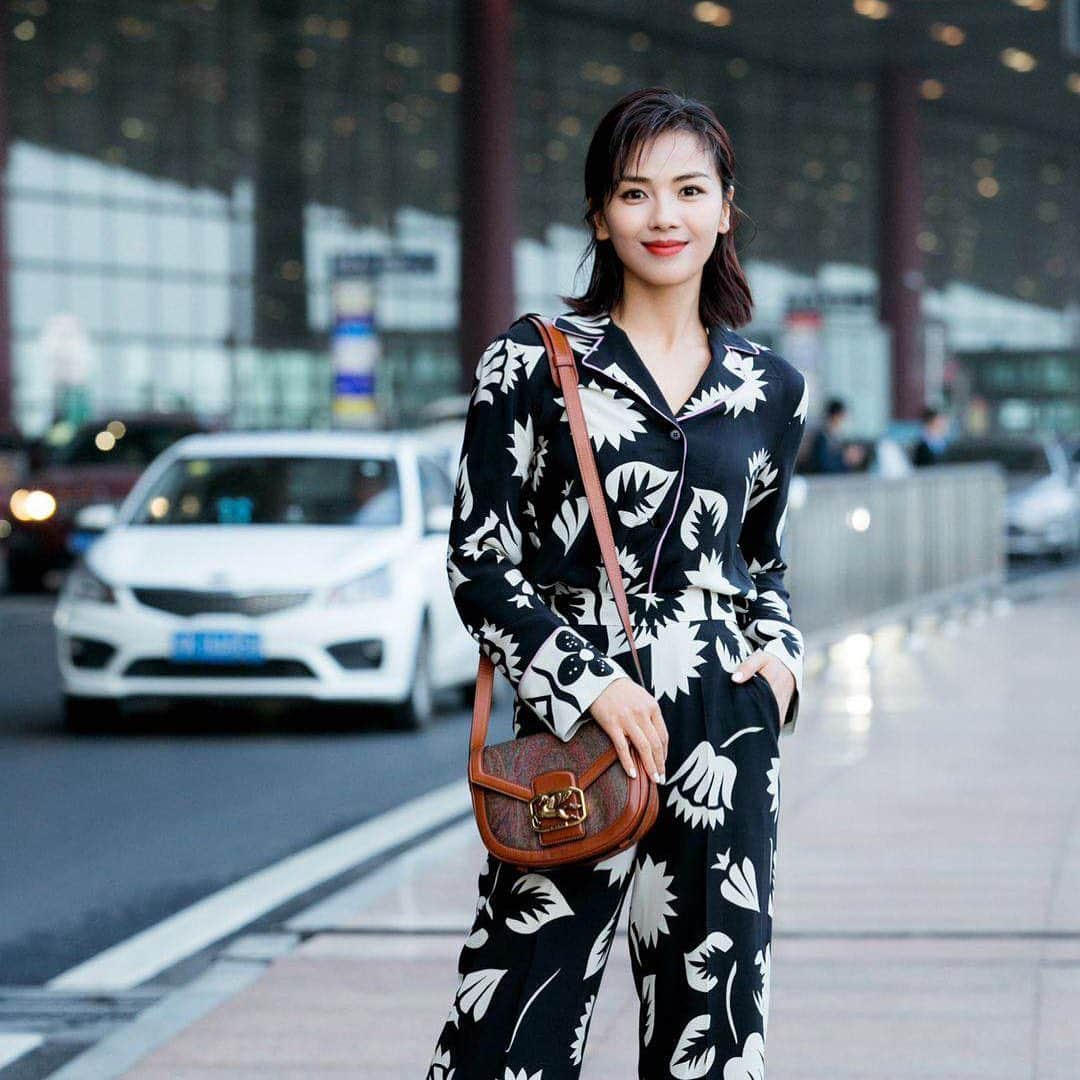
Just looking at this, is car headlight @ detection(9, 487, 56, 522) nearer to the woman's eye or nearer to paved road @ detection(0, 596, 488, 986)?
paved road @ detection(0, 596, 488, 986)

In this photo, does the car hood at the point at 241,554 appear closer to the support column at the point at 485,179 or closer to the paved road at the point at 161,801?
the paved road at the point at 161,801

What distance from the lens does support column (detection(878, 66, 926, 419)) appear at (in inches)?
2398

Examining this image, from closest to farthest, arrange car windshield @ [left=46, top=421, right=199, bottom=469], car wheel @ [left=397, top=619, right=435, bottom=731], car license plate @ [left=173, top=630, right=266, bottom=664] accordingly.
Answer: car license plate @ [left=173, top=630, right=266, bottom=664], car wheel @ [left=397, top=619, right=435, bottom=731], car windshield @ [left=46, top=421, right=199, bottom=469]

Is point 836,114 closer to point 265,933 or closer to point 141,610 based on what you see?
point 141,610

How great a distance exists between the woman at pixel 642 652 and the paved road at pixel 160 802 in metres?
3.45

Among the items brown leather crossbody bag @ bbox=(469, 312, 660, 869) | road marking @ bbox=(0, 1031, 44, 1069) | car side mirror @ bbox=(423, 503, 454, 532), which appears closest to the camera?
brown leather crossbody bag @ bbox=(469, 312, 660, 869)

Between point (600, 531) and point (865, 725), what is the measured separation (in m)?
8.40

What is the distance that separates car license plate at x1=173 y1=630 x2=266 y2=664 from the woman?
26.7ft

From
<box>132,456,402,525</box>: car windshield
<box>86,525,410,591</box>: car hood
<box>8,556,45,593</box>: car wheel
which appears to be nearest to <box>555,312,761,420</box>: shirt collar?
<box>86,525,410,591</box>: car hood

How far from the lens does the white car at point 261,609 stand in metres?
11.3

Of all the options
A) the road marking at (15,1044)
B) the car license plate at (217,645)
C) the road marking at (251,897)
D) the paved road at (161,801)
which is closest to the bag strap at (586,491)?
the road marking at (15,1044)

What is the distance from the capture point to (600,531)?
3.04 metres

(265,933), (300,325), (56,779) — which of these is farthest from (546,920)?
(300,325)

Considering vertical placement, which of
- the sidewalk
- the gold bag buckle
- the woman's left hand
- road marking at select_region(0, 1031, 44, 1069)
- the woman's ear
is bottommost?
road marking at select_region(0, 1031, 44, 1069)
